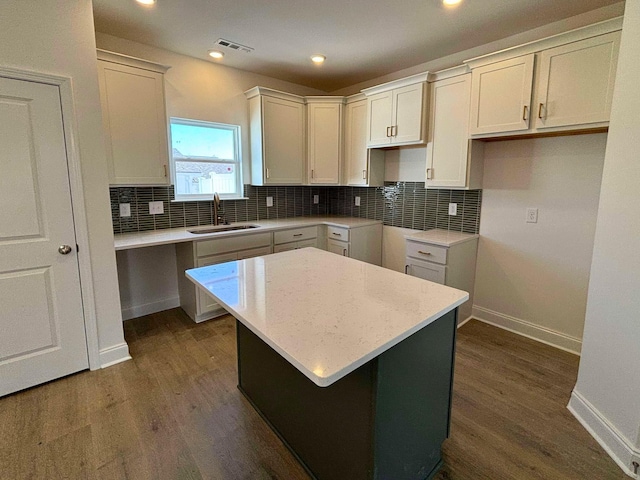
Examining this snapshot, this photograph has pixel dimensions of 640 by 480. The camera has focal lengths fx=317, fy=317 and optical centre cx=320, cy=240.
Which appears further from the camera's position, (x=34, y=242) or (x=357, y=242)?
(x=357, y=242)

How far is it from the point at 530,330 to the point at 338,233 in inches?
84.0

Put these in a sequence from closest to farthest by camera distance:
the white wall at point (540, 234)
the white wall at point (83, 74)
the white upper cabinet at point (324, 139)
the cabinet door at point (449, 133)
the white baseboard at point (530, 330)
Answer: the white wall at point (83, 74) → the white wall at point (540, 234) → the white baseboard at point (530, 330) → the cabinet door at point (449, 133) → the white upper cabinet at point (324, 139)

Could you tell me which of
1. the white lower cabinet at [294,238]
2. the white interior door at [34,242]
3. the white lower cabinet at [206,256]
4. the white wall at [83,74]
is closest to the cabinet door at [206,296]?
the white lower cabinet at [206,256]

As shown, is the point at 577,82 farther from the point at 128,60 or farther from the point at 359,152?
the point at 128,60

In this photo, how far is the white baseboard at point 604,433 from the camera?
156 cm

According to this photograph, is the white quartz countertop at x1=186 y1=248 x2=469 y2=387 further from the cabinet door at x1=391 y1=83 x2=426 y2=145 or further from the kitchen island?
the cabinet door at x1=391 y1=83 x2=426 y2=145

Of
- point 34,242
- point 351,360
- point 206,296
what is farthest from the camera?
point 206,296

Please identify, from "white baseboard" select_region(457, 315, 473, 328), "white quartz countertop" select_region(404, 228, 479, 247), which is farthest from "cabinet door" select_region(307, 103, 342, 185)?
"white baseboard" select_region(457, 315, 473, 328)

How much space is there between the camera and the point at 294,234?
369cm

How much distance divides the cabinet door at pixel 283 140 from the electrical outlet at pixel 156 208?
3.80 feet

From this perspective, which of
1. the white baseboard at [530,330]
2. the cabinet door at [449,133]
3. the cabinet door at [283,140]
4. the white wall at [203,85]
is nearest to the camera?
the white baseboard at [530,330]

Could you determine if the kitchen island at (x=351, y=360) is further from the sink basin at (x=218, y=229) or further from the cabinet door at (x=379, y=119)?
the cabinet door at (x=379, y=119)

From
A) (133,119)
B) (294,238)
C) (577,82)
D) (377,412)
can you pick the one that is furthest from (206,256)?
(577,82)

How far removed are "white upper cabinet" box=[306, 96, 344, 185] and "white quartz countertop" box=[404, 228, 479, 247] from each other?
1364 millimetres
